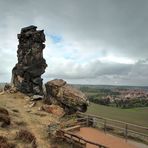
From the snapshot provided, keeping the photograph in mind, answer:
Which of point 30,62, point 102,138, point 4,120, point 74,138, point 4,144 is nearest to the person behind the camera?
point 4,144

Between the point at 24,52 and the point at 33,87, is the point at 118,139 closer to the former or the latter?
the point at 33,87

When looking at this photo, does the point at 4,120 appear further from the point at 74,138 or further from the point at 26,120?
the point at 74,138

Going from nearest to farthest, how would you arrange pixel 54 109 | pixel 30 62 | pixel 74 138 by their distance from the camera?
pixel 74 138 < pixel 54 109 < pixel 30 62

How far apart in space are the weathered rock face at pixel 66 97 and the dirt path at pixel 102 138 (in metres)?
4.31

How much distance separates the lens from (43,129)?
90.8 feet

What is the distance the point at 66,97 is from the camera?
3372 centimetres

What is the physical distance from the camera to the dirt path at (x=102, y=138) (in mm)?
23156

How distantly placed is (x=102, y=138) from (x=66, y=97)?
9.51 m

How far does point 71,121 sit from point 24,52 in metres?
18.8

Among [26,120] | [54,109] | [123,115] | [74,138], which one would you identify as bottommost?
[123,115]

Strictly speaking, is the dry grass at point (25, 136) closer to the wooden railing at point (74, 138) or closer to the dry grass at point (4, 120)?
the dry grass at point (4, 120)

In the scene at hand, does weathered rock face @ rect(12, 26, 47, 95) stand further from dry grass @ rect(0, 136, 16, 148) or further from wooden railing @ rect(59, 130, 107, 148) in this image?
dry grass @ rect(0, 136, 16, 148)

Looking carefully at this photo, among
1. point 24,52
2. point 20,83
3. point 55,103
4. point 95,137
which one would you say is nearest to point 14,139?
point 95,137

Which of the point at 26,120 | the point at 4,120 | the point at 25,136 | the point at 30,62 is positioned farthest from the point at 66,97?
the point at 30,62
